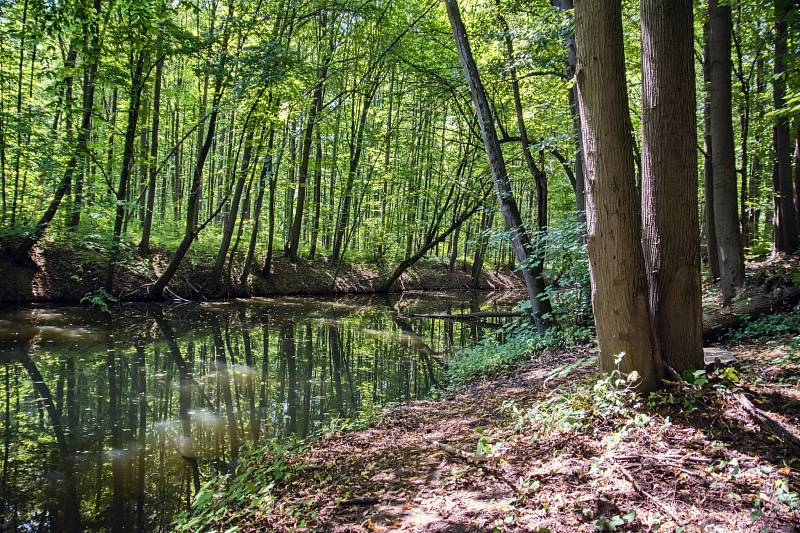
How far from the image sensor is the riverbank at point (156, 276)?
14.1 meters

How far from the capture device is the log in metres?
6.18

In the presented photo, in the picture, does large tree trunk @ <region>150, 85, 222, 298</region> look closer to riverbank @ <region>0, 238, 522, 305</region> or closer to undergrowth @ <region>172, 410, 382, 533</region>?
riverbank @ <region>0, 238, 522, 305</region>

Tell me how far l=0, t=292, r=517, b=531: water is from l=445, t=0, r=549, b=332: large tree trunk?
2494 millimetres

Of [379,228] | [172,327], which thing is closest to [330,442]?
[172,327]

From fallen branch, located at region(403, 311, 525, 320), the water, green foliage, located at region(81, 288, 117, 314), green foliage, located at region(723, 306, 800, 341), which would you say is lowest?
the water

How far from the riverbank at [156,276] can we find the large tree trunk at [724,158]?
16.4 m

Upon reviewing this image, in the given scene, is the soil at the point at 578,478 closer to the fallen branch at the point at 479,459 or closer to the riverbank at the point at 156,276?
the fallen branch at the point at 479,459

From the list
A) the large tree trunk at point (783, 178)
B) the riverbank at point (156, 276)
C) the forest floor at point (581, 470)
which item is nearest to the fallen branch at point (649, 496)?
the forest floor at point (581, 470)

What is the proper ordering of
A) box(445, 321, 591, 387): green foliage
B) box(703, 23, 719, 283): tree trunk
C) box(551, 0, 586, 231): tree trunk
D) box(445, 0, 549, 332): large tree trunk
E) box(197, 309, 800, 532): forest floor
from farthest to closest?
box(703, 23, 719, 283): tree trunk, box(445, 0, 549, 332): large tree trunk, box(551, 0, 586, 231): tree trunk, box(445, 321, 591, 387): green foliage, box(197, 309, 800, 532): forest floor

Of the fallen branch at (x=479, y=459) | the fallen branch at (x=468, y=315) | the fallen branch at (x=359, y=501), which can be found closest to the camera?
the fallen branch at (x=479, y=459)

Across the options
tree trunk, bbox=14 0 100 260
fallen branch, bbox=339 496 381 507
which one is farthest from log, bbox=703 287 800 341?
tree trunk, bbox=14 0 100 260

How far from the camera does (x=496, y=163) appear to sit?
28.1ft

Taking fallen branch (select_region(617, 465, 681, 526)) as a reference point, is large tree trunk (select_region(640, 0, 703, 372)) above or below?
above

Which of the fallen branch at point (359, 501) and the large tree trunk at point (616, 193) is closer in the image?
the fallen branch at point (359, 501)
